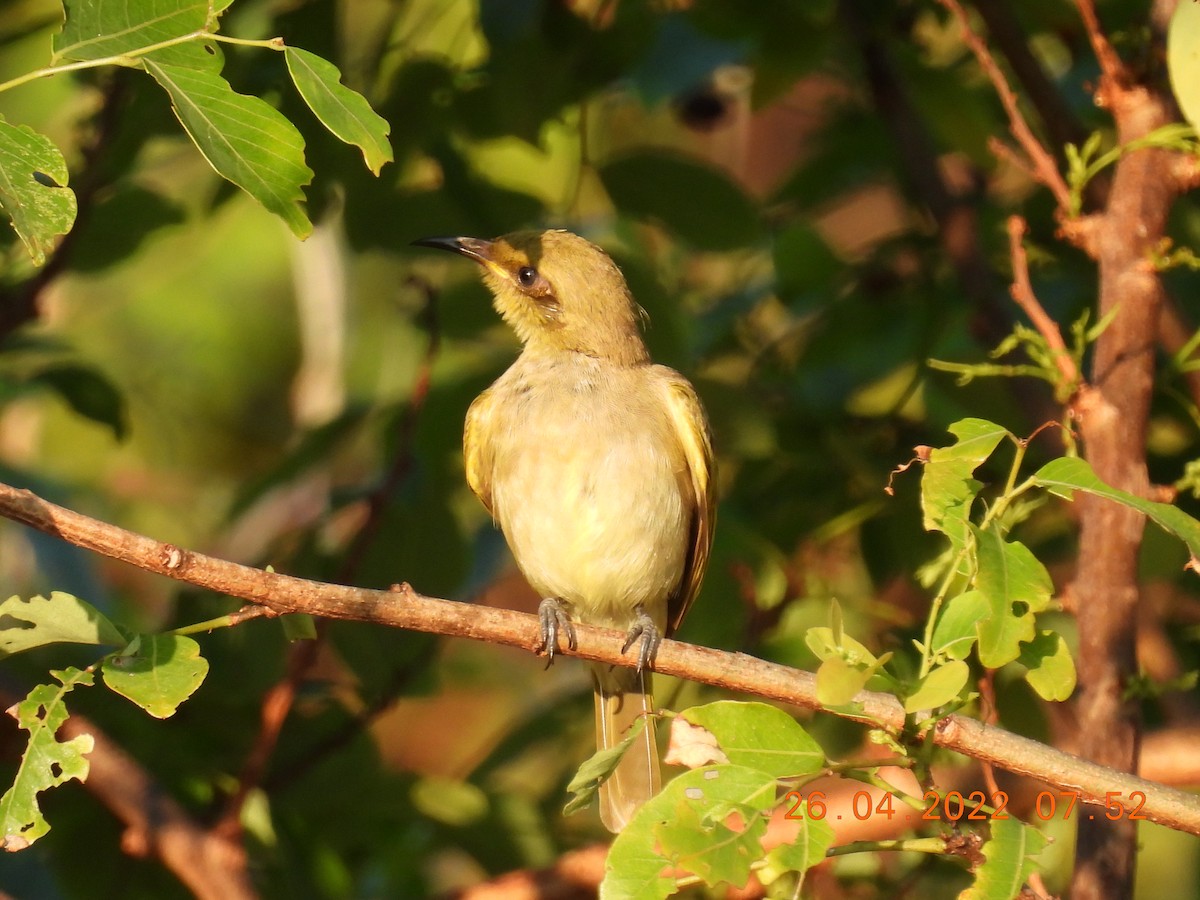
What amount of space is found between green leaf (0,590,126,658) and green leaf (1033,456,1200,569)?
167 cm

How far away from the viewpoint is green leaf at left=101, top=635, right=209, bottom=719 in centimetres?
257

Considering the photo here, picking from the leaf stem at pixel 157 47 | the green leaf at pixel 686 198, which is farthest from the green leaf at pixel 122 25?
the green leaf at pixel 686 198

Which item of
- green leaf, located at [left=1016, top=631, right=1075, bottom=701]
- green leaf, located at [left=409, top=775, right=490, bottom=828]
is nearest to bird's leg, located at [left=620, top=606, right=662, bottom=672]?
green leaf, located at [left=1016, top=631, right=1075, bottom=701]

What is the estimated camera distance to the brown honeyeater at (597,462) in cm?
461

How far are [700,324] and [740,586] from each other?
3.79 ft

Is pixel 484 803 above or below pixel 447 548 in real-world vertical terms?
below

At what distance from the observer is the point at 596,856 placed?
14.7ft

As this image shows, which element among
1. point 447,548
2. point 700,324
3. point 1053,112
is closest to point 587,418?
point 447,548

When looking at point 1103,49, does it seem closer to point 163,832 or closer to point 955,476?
point 955,476

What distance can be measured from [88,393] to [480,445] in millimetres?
1321

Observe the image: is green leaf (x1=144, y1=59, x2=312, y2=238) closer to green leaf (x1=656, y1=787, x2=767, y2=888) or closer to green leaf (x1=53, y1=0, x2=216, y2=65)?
green leaf (x1=53, y1=0, x2=216, y2=65)

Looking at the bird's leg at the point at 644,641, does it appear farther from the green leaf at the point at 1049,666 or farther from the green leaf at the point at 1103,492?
the green leaf at the point at 1103,492

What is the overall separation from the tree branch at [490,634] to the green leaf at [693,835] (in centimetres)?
24

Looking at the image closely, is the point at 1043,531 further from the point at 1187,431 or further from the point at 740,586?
the point at 740,586
